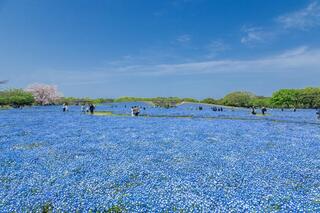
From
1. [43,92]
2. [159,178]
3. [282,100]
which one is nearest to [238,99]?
[282,100]

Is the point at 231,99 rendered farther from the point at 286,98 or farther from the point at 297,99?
the point at 297,99

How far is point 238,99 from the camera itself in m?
102

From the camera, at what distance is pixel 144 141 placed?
1839cm

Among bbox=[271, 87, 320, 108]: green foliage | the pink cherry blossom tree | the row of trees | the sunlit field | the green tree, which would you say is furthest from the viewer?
the pink cherry blossom tree

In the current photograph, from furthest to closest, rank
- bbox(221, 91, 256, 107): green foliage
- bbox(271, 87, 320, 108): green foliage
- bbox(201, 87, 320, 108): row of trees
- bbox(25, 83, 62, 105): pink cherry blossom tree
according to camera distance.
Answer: bbox(25, 83, 62, 105): pink cherry blossom tree → bbox(221, 91, 256, 107): green foliage → bbox(201, 87, 320, 108): row of trees → bbox(271, 87, 320, 108): green foliage

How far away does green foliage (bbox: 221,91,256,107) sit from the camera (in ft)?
329

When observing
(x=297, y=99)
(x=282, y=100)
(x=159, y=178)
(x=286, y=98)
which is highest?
(x=286, y=98)

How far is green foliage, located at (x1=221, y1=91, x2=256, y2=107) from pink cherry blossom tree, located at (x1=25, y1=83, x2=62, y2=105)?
235ft

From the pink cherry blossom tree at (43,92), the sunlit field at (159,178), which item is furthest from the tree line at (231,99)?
the sunlit field at (159,178)

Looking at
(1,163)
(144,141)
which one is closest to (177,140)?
(144,141)

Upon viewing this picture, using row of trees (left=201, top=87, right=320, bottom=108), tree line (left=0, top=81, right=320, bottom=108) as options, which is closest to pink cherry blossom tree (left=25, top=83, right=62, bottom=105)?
tree line (left=0, top=81, right=320, bottom=108)

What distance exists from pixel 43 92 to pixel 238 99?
80.9 m

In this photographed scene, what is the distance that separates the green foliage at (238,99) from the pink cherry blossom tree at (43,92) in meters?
71.7

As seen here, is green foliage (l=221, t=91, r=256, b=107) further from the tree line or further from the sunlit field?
the sunlit field
